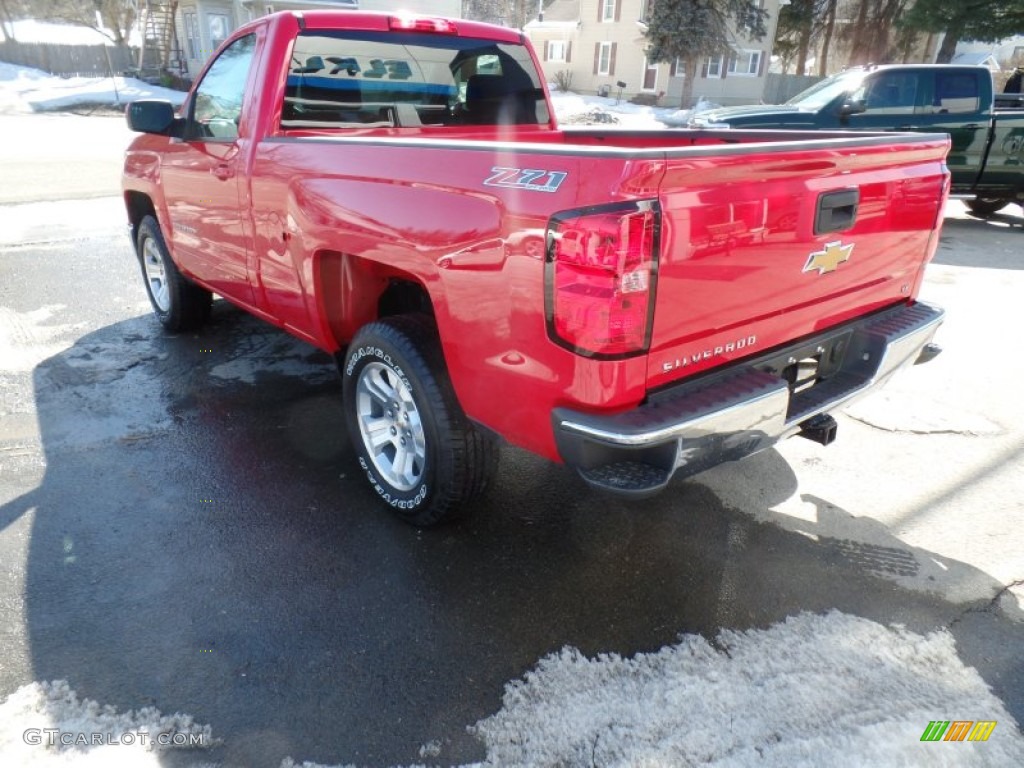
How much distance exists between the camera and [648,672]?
246 centimetres

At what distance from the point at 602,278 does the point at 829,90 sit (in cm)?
991

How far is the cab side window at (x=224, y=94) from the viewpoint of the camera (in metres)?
3.91

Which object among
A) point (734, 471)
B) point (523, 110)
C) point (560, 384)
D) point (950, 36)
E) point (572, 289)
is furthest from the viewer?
point (950, 36)

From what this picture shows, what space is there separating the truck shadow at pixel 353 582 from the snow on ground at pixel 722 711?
0.28 feet

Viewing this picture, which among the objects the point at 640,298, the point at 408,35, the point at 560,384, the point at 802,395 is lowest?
the point at 802,395

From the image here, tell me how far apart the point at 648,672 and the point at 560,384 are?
1.01 m

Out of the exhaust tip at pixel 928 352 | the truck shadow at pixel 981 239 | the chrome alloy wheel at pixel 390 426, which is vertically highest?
the exhaust tip at pixel 928 352

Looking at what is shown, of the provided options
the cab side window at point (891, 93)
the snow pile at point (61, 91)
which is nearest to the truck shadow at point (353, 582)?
the cab side window at point (891, 93)

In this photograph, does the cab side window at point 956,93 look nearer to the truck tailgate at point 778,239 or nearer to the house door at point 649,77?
the truck tailgate at point 778,239

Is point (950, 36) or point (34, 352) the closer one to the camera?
point (34, 352)

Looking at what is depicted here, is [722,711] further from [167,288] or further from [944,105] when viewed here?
[944,105]

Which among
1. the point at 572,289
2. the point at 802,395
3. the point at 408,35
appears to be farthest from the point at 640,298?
the point at 408,35

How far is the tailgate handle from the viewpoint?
102 inches

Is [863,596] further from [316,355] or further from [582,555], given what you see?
[316,355]
